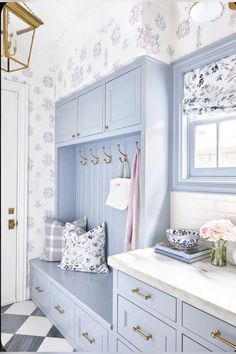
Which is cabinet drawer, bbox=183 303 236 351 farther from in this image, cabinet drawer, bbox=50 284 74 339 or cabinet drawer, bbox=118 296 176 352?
cabinet drawer, bbox=50 284 74 339

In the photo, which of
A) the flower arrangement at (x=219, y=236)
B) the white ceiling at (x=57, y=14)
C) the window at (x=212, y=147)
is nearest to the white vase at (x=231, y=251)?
the flower arrangement at (x=219, y=236)

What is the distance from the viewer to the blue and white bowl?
1.60 m

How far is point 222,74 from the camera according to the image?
1.66 meters

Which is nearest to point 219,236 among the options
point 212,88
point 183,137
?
point 183,137

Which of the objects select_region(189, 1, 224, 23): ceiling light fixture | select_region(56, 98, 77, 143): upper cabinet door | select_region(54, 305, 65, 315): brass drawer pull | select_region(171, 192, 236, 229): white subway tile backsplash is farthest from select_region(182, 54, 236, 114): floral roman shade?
select_region(54, 305, 65, 315): brass drawer pull

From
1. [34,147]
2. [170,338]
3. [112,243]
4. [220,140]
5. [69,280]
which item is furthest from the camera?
[34,147]

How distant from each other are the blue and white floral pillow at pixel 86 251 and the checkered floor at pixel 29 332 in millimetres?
510

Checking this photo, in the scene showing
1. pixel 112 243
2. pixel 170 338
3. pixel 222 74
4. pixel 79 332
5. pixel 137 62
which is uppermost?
pixel 137 62

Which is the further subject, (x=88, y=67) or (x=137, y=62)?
(x=88, y=67)

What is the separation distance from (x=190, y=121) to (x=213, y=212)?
0.69 metres

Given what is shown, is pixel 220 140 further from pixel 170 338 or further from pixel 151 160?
pixel 170 338

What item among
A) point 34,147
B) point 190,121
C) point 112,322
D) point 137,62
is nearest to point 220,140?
point 190,121

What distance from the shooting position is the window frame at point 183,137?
172 cm

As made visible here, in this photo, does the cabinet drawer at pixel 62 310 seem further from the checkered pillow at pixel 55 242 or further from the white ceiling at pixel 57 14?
the white ceiling at pixel 57 14
